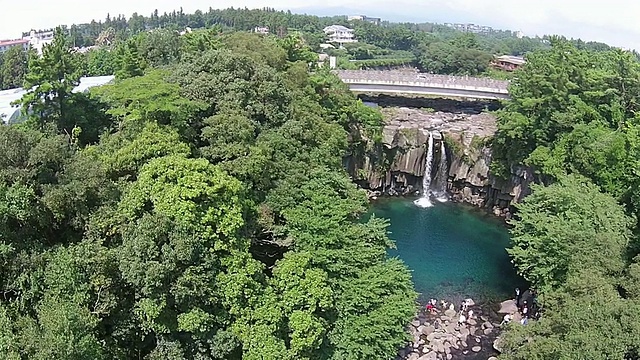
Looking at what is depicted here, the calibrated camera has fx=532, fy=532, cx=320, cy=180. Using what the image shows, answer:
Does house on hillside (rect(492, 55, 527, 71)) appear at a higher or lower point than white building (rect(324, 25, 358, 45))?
lower

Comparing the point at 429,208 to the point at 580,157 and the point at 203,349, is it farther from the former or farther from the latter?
the point at 203,349

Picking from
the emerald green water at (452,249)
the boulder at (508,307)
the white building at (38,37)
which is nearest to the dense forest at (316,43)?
the white building at (38,37)

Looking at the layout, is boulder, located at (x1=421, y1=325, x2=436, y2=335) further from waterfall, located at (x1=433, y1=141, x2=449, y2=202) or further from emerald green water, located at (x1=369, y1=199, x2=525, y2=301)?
waterfall, located at (x1=433, y1=141, x2=449, y2=202)

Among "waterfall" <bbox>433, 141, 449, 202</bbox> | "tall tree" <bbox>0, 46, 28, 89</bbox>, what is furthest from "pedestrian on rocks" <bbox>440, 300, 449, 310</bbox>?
"tall tree" <bbox>0, 46, 28, 89</bbox>

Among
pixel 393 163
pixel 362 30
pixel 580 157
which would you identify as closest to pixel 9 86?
pixel 393 163

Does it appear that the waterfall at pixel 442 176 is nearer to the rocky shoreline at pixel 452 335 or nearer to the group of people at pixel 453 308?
the group of people at pixel 453 308

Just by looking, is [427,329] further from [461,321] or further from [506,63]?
[506,63]
